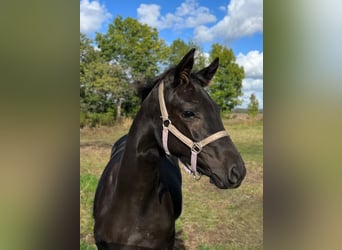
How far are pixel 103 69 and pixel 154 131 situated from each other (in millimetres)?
10791

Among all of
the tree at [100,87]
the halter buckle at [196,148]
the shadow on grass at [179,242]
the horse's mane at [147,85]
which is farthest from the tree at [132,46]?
the halter buckle at [196,148]

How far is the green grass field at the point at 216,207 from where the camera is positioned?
3.49 meters

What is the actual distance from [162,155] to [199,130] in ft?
1.01

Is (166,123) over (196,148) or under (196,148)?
over

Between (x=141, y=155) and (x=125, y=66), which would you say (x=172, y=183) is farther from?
(x=125, y=66)

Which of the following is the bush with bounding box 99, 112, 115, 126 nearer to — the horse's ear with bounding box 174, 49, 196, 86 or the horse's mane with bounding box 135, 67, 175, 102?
the horse's mane with bounding box 135, 67, 175, 102

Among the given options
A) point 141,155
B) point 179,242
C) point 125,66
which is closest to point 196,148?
point 141,155

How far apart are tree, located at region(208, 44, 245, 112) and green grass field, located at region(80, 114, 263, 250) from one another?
3.65 m

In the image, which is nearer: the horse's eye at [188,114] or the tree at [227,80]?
the horse's eye at [188,114]

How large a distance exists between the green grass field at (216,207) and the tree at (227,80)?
3.65 m

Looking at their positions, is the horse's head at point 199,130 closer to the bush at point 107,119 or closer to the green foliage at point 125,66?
the green foliage at point 125,66

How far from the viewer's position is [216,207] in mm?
4488
